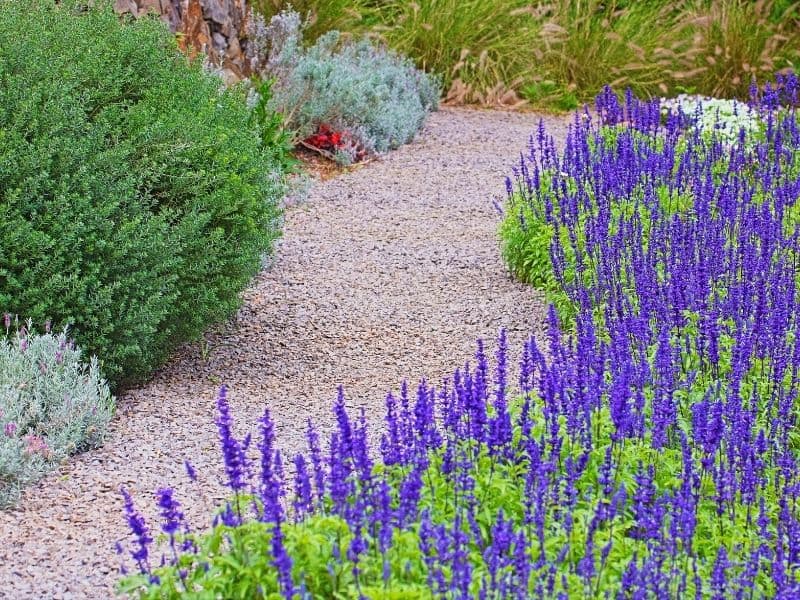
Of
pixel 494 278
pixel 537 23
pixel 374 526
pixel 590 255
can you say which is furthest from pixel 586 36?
pixel 374 526

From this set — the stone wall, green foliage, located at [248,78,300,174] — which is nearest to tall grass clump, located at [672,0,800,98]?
the stone wall

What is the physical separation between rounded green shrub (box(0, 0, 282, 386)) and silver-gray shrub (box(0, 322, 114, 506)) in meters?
0.21

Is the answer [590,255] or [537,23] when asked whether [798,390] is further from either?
[537,23]

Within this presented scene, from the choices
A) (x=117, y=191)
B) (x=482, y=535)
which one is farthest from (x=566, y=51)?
(x=482, y=535)

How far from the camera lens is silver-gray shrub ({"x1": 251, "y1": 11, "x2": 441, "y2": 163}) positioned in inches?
408

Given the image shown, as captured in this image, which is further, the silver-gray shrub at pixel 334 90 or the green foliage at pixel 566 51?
the green foliage at pixel 566 51

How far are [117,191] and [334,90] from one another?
18.8 ft

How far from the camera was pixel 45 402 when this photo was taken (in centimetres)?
469

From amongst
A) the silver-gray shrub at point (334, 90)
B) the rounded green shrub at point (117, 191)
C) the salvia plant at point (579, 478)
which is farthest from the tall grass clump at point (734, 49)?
the rounded green shrub at point (117, 191)

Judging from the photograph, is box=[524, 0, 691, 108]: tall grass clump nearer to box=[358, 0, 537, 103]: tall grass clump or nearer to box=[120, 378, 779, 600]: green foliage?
box=[358, 0, 537, 103]: tall grass clump

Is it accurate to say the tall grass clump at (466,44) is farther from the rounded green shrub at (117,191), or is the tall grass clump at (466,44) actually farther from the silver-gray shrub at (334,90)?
the rounded green shrub at (117,191)

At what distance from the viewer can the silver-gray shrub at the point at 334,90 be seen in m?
10.4

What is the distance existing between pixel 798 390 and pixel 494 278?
303 centimetres

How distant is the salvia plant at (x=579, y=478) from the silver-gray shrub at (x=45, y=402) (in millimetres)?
682
